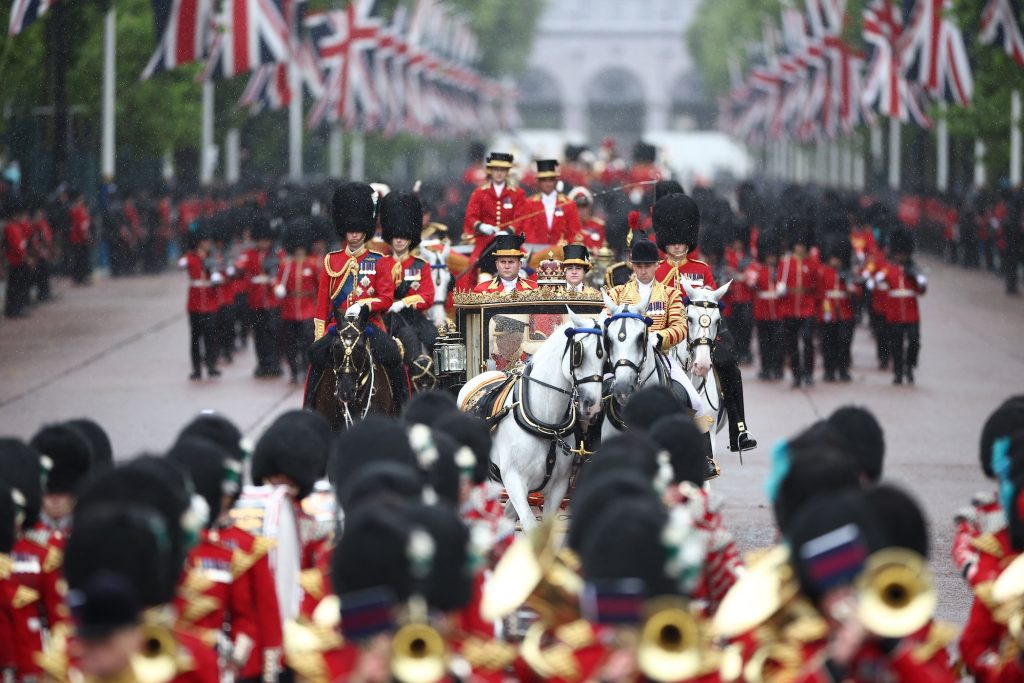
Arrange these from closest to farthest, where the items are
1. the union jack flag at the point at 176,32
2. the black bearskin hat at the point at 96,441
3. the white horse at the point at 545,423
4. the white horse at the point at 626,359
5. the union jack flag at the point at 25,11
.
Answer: the black bearskin hat at the point at 96,441 < the white horse at the point at 626,359 < the white horse at the point at 545,423 < the union jack flag at the point at 25,11 < the union jack flag at the point at 176,32

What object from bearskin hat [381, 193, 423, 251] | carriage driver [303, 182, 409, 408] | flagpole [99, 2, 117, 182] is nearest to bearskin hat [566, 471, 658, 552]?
carriage driver [303, 182, 409, 408]

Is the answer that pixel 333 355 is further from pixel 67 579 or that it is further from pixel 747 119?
pixel 747 119

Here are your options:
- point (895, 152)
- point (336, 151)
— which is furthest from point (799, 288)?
point (336, 151)

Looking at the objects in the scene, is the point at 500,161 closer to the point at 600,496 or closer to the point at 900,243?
the point at 900,243

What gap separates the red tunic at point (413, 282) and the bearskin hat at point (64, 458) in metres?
5.35

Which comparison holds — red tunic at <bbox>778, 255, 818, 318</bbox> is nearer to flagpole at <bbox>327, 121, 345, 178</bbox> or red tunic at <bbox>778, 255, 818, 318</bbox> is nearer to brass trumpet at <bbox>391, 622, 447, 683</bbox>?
brass trumpet at <bbox>391, 622, 447, 683</bbox>

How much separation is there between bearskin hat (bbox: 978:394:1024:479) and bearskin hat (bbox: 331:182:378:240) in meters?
6.22

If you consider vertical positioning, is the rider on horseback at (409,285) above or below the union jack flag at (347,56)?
below

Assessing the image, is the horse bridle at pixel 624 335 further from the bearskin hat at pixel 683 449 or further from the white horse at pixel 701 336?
the bearskin hat at pixel 683 449

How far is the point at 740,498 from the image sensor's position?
15305mm

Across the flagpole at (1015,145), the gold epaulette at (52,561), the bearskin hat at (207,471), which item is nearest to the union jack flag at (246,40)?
the flagpole at (1015,145)

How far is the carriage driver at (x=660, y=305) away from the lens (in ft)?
39.2

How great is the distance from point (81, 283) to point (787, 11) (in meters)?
27.2

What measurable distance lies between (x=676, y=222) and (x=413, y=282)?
1843 mm
